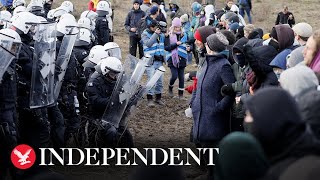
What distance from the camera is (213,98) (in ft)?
25.6

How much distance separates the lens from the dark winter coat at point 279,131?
13.2 feet

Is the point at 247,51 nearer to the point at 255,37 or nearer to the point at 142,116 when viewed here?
the point at 255,37

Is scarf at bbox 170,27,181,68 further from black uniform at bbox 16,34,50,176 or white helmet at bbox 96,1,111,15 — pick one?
black uniform at bbox 16,34,50,176

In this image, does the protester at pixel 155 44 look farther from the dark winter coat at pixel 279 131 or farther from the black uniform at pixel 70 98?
the dark winter coat at pixel 279 131

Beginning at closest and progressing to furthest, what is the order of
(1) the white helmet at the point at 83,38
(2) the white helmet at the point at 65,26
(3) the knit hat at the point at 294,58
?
(3) the knit hat at the point at 294,58 → (2) the white helmet at the point at 65,26 → (1) the white helmet at the point at 83,38

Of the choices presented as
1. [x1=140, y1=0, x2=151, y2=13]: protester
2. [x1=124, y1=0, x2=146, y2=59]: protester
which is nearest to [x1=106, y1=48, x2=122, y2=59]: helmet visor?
[x1=124, y1=0, x2=146, y2=59]: protester

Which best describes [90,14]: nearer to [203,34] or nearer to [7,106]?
[203,34]

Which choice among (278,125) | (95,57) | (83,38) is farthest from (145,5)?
(278,125)

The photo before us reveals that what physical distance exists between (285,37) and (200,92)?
1154mm

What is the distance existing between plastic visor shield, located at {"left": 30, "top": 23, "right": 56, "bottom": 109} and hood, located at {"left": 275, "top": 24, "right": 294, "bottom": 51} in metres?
2.61

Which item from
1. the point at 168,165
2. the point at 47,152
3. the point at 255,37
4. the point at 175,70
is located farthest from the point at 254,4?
the point at 168,165

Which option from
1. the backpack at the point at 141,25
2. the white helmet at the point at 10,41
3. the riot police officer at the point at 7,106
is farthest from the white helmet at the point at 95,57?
the backpack at the point at 141,25

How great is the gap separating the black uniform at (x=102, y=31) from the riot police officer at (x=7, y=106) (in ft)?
21.4

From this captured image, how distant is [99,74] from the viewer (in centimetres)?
952
